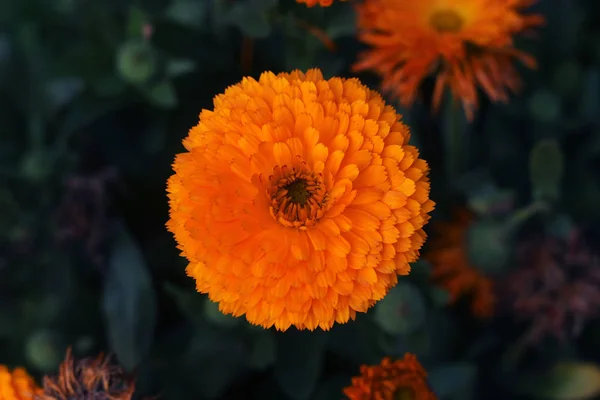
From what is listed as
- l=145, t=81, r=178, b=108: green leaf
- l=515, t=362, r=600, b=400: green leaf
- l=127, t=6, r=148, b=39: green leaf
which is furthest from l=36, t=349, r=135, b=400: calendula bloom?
l=515, t=362, r=600, b=400: green leaf

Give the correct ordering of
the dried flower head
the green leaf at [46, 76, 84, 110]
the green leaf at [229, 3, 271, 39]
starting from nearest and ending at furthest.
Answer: the green leaf at [229, 3, 271, 39], the dried flower head, the green leaf at [46, 76, 84, 110]

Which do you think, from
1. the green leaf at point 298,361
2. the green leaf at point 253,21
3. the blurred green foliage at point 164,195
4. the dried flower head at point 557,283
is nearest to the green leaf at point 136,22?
the blurred green foliage at point 164,195

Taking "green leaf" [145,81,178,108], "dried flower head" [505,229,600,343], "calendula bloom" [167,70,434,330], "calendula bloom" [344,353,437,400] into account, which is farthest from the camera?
"dried flower head" [505,229,600,343]

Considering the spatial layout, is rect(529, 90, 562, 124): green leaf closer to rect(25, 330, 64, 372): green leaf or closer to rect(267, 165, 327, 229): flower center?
rect(267, 165, 327, 229): flower center

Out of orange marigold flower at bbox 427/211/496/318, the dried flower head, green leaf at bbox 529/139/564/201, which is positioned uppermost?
green leaf at bbox 529/139/564/201

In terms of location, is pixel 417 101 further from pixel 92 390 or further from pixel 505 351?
pixel 92 390

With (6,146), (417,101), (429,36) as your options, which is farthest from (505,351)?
(6,146)

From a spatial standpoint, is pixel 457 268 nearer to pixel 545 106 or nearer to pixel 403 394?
pixel 545 106
